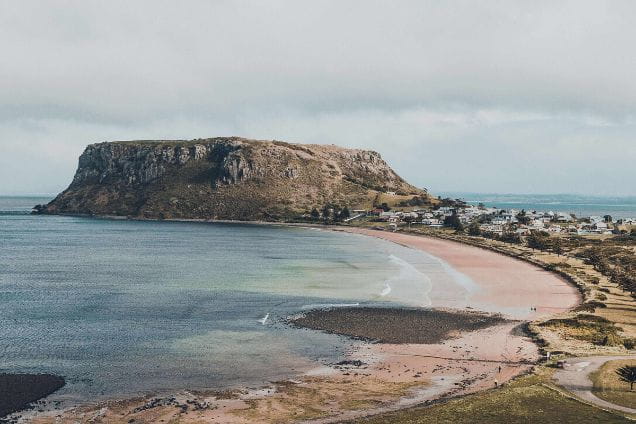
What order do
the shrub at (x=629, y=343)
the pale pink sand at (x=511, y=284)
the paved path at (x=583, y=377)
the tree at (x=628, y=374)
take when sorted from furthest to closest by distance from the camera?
the pale pink sand at (x=511, y=284)
the shrub at (x=629, y=343)
the tree at (x=628, y=374)
the paved path at (x=583, y=377)

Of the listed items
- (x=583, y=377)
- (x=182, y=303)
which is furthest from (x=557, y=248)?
(x=583, y=377)

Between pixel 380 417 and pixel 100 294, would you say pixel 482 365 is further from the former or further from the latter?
pixel 100 294

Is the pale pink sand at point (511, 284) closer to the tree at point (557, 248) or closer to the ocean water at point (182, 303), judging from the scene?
the ocean water at point (182, 303)

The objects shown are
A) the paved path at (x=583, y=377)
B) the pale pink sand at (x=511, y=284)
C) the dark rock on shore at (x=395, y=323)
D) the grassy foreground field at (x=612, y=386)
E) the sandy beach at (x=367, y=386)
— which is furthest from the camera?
the pale pink sand at (x=511, y=284)

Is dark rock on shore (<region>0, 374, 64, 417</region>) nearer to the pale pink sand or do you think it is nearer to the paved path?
the paved path

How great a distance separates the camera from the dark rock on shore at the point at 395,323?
58.2m

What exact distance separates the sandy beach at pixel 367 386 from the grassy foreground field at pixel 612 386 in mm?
5553

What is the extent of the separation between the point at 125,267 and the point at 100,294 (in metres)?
31.6

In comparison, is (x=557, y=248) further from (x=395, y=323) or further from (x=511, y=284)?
(x=395, y=323)

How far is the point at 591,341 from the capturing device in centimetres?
5322

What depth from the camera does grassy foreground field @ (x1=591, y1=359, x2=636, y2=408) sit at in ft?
122

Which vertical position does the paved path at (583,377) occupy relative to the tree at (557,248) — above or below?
below

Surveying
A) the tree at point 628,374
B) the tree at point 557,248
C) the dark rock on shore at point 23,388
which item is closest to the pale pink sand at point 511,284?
the tree at point 557,248

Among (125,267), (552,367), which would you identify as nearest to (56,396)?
(552,367)
